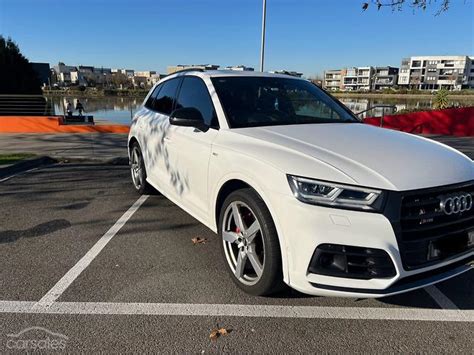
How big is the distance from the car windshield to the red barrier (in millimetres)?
8636

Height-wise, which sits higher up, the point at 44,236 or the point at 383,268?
the point at 383,268

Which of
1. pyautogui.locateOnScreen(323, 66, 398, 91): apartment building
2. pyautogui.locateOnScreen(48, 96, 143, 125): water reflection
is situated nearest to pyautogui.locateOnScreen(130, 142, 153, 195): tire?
pyautogui.locateOnScreen(48, 96, 143, 125): water reflection

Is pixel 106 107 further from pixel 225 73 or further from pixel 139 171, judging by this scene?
pixel 225 73

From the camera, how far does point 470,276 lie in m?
3.25

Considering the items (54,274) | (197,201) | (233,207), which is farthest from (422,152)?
(54,274)

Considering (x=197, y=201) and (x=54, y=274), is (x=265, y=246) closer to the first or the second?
(x=197, y=201)

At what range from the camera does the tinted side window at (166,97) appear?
455 centimetres

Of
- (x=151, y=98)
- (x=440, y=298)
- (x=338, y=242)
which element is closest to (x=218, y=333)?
(x=338, y=242)

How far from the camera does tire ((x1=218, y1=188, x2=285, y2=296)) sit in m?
2.52

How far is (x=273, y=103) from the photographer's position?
3705 millimetres

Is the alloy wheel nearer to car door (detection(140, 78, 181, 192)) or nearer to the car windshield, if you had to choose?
the car windshield

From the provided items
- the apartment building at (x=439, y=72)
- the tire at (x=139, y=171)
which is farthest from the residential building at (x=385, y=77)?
the tire at (x=139, y=171)

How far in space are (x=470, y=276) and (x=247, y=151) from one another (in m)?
2.35

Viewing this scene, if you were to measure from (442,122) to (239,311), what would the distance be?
509 inches
